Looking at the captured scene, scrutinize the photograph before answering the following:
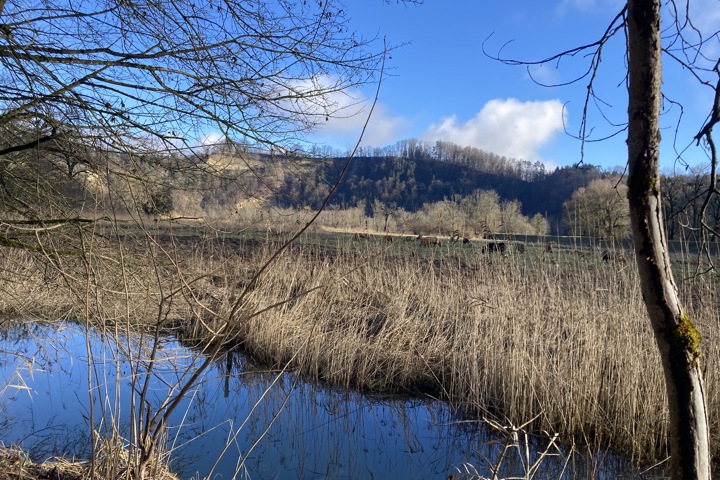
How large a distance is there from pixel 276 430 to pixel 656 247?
4.40 meters

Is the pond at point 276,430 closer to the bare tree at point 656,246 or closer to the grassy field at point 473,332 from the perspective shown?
the grassy field at point 473,332

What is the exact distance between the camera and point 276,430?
4.93 m

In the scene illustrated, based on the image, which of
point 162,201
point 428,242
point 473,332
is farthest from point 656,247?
point 428,242

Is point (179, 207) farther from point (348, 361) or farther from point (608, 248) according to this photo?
point (608, 248)

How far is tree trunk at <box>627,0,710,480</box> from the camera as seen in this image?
1.15m

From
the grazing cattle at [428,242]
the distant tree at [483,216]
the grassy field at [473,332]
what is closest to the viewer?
the grassy field at [473,332]

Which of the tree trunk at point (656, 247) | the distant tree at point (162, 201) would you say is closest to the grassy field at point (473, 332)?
the distant tree at point (162, 201)

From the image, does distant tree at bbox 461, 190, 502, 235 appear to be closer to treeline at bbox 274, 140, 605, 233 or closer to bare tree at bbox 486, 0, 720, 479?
bare tree at bbox 486, 0, 720, 479

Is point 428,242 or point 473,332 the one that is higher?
point 428,242

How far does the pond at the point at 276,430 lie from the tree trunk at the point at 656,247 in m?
2.61

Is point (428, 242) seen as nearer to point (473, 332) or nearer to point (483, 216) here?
point (483, 216)

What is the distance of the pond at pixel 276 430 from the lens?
161 inches

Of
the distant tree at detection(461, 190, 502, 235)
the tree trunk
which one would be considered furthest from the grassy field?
the tree trunk

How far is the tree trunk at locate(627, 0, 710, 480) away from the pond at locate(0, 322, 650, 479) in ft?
8.57
